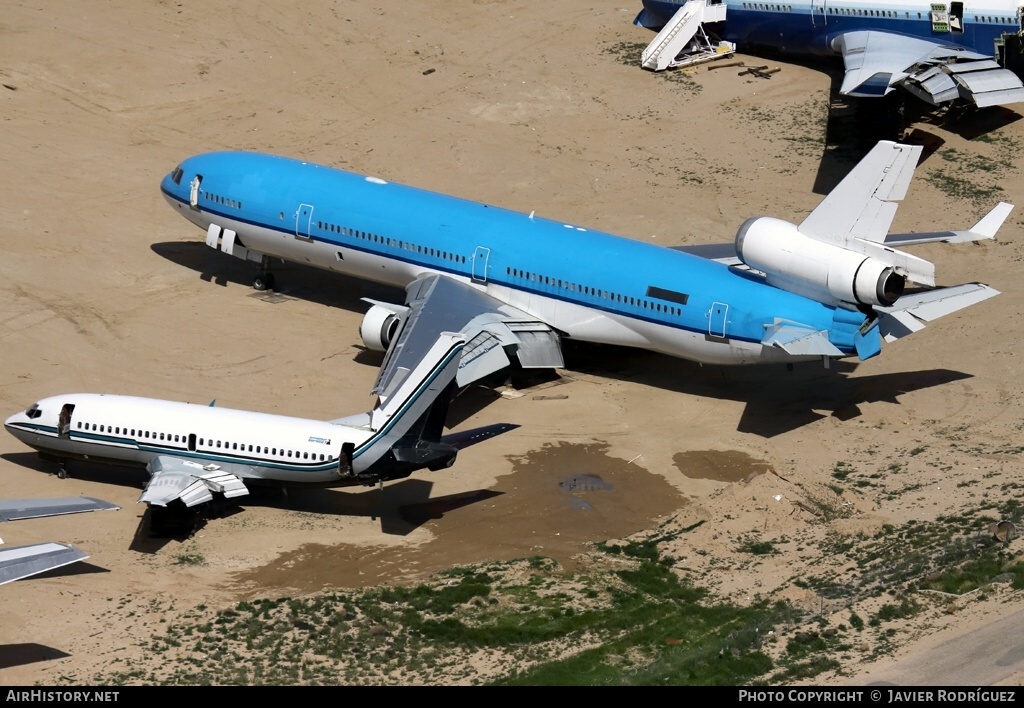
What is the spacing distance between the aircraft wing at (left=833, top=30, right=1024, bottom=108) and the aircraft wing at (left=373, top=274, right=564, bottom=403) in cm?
2144

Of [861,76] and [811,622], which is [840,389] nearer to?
[811,622]

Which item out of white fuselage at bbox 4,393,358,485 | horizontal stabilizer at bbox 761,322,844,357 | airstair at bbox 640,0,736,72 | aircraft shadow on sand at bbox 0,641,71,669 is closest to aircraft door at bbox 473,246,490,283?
horizontal stabilizer at bbox 761,322,844,357

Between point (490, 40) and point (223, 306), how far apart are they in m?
27.1

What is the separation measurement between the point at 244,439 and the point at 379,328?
9.42 m

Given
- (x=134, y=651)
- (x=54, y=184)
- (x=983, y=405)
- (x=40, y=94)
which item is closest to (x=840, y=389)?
(x=983, y=405)

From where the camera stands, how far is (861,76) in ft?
207

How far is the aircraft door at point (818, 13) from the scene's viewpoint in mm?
68562

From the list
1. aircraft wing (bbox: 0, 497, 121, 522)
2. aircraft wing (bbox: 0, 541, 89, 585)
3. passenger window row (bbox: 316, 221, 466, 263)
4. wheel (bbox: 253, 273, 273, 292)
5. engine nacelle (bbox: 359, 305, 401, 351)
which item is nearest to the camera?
aircraft wing (bbox: 0, 541, 89, 585)

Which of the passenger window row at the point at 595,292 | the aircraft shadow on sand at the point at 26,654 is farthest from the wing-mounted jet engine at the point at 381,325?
the aircraft shadow on sand at the point at 26,654

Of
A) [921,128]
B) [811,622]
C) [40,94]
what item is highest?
[921,128]

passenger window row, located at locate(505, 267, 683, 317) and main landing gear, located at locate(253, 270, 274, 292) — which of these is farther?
main landing gear, located at locate(253, 270, 274, 292)

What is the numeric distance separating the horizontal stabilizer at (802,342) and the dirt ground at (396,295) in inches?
117

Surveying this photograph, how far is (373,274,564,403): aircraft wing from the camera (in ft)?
149

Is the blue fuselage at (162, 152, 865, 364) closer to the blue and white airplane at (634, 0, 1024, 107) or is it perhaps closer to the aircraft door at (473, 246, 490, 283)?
the aircraft door at (473, 246, 490, 283)
